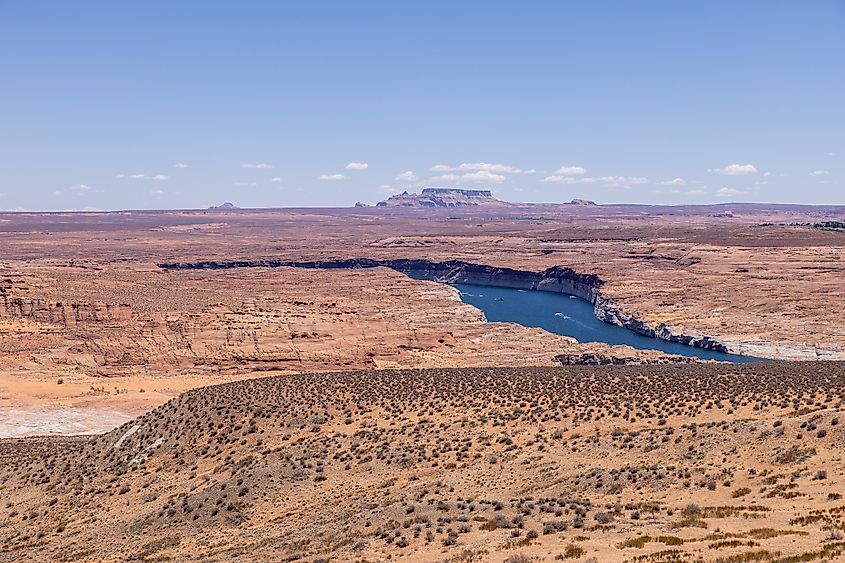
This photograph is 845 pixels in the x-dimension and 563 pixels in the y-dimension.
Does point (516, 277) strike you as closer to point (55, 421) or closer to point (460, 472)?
point (55, 421)

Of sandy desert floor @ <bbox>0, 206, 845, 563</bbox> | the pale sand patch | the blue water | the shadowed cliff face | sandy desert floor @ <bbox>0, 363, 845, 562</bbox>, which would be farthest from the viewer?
the shadowed cliff face

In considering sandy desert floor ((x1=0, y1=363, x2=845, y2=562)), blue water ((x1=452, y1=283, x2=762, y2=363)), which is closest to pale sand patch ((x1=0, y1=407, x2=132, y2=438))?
sandy desert floor ((x1=0, y1=363, x2=845, y2=562))

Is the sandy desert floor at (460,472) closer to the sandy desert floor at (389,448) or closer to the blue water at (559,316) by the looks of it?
the sandy desert floor at (389,448)

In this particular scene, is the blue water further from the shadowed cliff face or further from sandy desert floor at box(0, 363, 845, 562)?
sandy desert floor at box(0, 363, 845, 562)

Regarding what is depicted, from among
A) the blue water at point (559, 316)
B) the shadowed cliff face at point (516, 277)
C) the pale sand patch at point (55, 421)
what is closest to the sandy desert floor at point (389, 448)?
the pale sand patch at point (55, 421)

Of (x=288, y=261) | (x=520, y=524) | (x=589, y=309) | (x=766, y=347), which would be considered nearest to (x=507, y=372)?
(x=520, y=524)

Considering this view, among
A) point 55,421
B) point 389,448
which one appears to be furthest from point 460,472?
point 55,421

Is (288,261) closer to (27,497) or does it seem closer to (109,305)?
(109,305)
